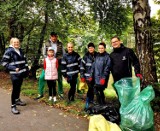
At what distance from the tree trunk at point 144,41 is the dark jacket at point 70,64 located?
1643mm

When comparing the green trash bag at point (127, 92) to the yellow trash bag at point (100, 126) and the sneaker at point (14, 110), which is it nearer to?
the yellow trash bag at point (100, 126)

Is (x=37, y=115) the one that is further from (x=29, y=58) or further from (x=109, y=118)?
(x=29, y=58)

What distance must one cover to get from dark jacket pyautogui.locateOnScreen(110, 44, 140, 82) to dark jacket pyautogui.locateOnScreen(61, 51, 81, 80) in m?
1.35

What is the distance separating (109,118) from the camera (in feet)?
18.5

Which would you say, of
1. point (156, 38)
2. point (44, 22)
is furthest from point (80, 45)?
point (156, 38)

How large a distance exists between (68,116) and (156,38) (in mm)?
3061

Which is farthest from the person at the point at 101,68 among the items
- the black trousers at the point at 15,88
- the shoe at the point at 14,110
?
the shoe at the point at 14,110

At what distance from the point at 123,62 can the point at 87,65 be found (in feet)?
3.41

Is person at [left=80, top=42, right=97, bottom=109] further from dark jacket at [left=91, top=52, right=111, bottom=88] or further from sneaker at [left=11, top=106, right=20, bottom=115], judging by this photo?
sneaker at [left=11, top=106, right=20, bottom=115]

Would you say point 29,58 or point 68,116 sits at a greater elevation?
point 29,58

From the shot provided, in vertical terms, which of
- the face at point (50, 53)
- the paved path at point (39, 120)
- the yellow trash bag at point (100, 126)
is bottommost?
the paved path at point (39, 120)

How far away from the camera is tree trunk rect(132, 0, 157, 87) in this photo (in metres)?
6.95

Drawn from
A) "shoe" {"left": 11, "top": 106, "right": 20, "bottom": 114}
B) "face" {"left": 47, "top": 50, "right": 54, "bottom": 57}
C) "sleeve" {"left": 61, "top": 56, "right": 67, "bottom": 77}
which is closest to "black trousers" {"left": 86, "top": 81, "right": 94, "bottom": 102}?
"sleeve" {"left": 61, "top": 56, "right": 67, "bottom": 77}

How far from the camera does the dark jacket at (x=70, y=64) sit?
7.27 m
